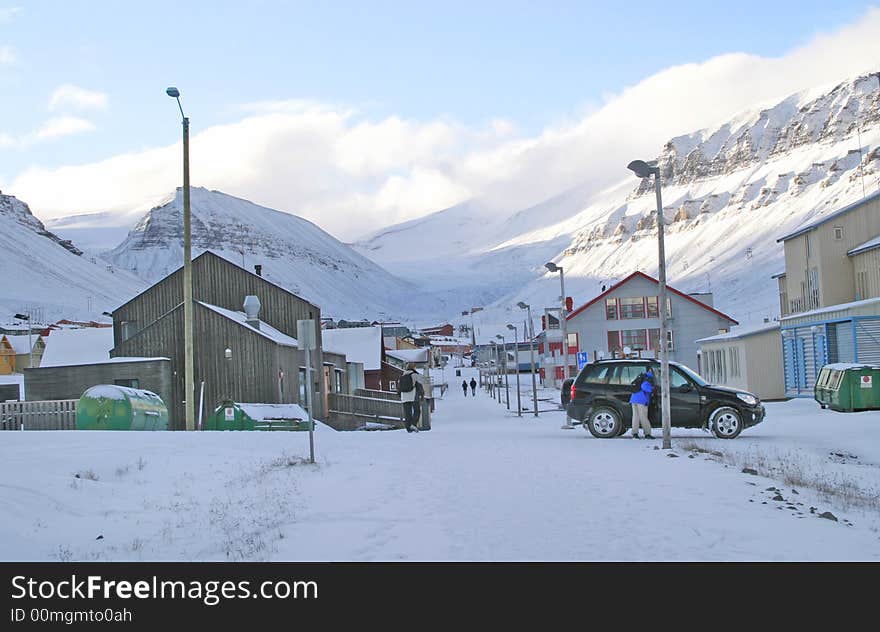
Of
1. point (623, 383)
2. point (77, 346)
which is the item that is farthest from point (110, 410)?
point (77, 346)

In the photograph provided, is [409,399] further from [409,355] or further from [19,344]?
[19,344]

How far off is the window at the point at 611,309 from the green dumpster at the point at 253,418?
2142 inches

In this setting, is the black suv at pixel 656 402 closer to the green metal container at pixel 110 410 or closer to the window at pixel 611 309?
the green metal container at pixel 110 410

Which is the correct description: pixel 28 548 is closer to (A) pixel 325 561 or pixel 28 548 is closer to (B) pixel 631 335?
(A) pixel 325 561

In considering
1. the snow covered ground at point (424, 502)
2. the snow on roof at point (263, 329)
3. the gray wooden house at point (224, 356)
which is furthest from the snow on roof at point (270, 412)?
the snow covered ground at point (424, 502)

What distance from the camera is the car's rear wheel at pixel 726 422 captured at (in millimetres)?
22828

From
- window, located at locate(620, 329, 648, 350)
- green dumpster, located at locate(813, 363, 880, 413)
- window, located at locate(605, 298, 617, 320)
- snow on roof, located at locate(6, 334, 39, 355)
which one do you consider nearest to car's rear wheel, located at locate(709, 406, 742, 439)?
green dumpster, located at locate(813, 363, 880, 413)

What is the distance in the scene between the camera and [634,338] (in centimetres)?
8388

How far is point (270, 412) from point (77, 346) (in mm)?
17634

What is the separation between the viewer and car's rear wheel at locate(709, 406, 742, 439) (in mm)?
22828

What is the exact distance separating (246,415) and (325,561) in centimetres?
2422
